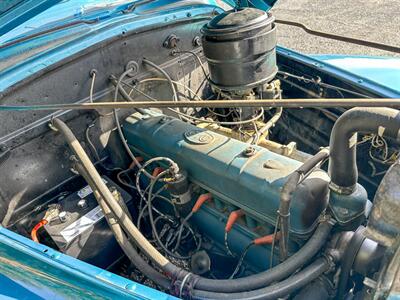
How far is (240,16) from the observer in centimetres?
176

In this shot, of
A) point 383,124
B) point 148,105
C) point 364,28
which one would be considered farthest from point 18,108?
point 364,28

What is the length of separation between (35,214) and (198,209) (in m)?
0.77

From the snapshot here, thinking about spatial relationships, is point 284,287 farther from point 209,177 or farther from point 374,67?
point 374,67

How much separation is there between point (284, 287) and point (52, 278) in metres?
0.77

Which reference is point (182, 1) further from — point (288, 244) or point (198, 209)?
point (288, 244)

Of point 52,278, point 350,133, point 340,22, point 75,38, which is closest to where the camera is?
point 350,133

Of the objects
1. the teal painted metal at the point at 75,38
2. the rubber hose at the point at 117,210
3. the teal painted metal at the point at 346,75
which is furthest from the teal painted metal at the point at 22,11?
the teal painted metal at the point at 346,75

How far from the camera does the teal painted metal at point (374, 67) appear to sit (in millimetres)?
2070

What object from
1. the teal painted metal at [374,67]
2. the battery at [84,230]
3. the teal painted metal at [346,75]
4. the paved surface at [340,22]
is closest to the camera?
the battery at [84,230]

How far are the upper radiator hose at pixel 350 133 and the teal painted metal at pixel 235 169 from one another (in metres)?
0.11

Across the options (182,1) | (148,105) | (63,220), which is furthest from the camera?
(182,1)

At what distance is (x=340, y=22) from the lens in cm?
700

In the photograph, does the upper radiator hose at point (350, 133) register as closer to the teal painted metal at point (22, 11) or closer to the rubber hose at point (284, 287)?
the rubber hose at point (284, 287)

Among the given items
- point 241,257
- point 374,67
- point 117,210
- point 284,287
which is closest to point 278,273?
point 284,287
